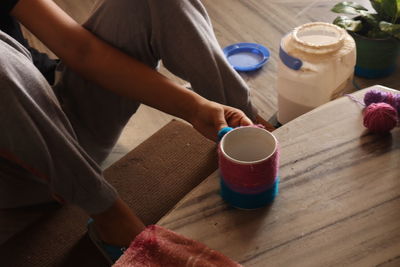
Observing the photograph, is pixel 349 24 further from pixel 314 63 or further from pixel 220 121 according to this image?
pixel 220 121

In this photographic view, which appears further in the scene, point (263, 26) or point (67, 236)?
point (263, 26)

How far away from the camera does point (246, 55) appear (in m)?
1.62

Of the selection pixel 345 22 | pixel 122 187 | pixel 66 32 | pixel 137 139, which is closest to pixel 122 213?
pixel 122 187

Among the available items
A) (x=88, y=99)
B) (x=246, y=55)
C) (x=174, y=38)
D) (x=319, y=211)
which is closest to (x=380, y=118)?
(x=319, y=211)

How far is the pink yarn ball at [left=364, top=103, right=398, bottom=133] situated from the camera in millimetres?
649

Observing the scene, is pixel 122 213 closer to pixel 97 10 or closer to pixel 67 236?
pixel 67 236

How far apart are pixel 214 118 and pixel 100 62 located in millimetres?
272

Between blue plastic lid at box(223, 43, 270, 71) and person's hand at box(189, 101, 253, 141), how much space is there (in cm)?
72

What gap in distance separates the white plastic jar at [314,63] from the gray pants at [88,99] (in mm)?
257

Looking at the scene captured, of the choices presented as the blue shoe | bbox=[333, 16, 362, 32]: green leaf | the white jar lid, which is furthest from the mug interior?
bbox=[333, 16, 362, 32]: green leaf

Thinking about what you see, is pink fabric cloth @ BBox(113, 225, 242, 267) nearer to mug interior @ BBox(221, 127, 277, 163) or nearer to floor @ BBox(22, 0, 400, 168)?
mug interior @ BBox(221, 127, 277, 163)

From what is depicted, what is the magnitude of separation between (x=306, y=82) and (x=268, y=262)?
73cm

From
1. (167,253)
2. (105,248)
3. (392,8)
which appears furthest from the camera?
(392,8)

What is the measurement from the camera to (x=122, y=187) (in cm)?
106
